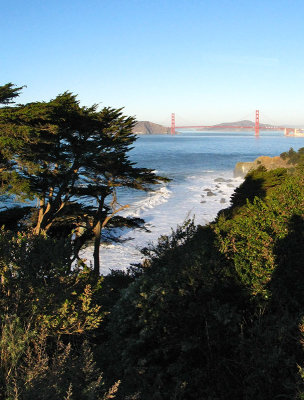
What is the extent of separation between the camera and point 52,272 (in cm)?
452

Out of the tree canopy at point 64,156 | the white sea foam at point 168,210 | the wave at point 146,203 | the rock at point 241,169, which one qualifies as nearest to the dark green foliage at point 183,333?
the tree canopy at point 64,156

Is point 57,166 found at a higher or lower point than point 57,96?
lower

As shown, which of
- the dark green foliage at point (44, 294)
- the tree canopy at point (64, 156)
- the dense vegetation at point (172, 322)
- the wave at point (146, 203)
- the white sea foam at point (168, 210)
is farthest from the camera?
the wave at point (146, 203)

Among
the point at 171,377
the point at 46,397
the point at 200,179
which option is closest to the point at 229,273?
the point at 171,377

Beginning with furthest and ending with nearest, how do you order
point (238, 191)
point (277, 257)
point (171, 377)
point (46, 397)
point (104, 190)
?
1. point (238, 191)
2. point (104, 190)
3. point (277, 257)
4. point (171, 377)
5. point (46, 397)

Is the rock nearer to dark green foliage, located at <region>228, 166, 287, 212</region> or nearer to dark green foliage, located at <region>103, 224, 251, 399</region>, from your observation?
dark green foliage, located at <region>228, 166, 287, 212</region>

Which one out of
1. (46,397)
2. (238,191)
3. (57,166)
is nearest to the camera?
(46,397)

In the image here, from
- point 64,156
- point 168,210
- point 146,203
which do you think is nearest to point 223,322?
point 64,156

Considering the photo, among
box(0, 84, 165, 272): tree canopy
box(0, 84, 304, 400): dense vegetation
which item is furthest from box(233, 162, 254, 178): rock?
box(0, 84, 304, 400): dense vegetation

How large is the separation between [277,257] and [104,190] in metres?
9.35

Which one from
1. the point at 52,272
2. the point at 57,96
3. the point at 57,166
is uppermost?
the point at 57,96

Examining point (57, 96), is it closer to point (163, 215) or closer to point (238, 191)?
point (238, 191)

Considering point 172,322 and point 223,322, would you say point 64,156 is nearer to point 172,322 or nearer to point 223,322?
point 172,322

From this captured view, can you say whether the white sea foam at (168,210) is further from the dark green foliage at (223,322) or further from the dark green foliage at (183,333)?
the dark green foliage at (183,333)
